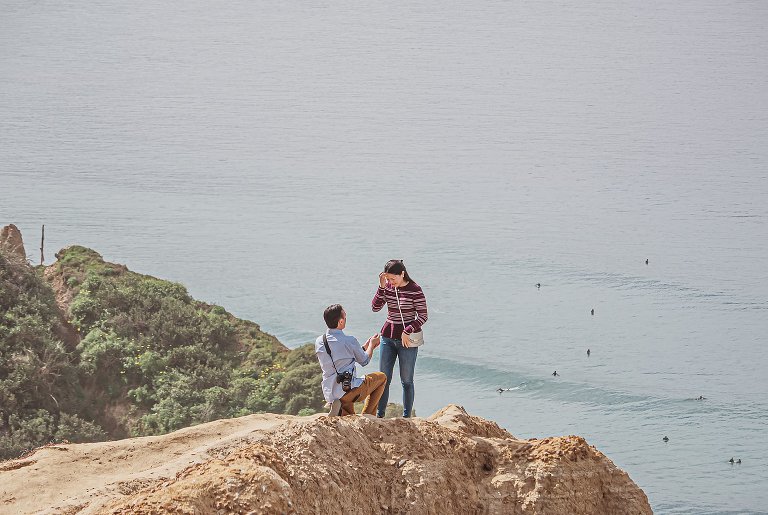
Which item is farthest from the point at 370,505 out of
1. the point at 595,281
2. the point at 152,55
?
the point at 152,55

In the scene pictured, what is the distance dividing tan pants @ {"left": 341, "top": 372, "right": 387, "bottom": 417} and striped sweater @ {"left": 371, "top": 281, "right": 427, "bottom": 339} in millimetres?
1001

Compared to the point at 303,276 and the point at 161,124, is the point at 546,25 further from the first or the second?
the point at 303,276

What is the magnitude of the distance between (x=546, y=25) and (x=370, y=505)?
362 ft

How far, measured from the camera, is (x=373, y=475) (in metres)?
13.3

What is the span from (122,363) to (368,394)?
2510 centimetres

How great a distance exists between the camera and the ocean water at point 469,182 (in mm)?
66562

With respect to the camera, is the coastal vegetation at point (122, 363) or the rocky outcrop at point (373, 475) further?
the coastal vegetation at point (122, 363)

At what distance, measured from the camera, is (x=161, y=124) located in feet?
332

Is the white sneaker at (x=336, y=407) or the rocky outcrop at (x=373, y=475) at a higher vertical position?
the white sneaker at (x=336, y=407)

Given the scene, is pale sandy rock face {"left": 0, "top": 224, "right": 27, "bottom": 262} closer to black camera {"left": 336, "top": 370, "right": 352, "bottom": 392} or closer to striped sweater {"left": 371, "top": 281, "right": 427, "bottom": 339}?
striped sweater {"left": 371, "top": 281, "right": 427, "bottom": 339}

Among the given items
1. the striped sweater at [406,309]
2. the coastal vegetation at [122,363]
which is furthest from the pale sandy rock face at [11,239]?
the striped sweater at [406,309]

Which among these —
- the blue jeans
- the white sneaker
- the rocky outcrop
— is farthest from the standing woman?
the rocky outcrop

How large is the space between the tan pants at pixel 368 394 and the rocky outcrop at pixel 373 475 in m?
0.89

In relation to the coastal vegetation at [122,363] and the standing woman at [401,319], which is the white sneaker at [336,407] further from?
the coastal vegetation at [122,363]
